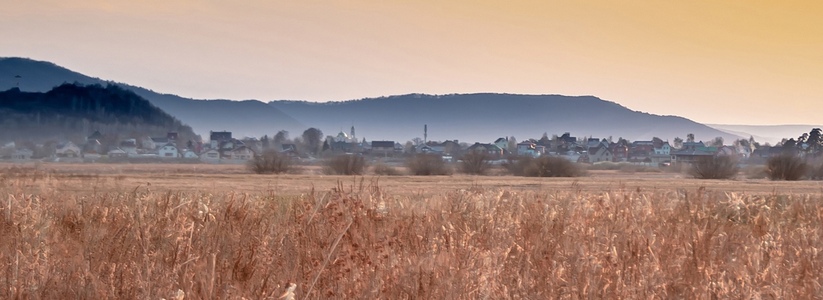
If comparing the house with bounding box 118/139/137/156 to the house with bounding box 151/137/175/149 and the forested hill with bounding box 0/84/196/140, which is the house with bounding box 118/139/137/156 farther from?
Result: the forested hill with bounding box 0/84/196/140

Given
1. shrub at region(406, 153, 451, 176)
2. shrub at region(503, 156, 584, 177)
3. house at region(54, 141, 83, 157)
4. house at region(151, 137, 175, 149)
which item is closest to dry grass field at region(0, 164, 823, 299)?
shrub at region(503, 156, 584, 177)

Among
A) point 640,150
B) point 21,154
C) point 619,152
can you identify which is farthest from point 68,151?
point 640,150

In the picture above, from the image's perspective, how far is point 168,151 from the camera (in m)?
142

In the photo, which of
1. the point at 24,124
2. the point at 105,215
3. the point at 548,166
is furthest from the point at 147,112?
the point at 105,215

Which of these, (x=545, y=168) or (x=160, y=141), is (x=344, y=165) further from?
(x=160, y=141)

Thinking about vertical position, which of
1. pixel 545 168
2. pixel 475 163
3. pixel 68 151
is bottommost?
pixel 68 151

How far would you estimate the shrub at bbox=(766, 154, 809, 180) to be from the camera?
186 ft

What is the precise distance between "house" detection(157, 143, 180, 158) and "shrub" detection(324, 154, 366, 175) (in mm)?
74801

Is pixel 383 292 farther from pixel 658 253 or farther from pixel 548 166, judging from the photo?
pixel 548 166

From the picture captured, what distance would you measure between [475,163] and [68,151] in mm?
71203

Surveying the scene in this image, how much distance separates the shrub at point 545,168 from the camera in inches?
2437

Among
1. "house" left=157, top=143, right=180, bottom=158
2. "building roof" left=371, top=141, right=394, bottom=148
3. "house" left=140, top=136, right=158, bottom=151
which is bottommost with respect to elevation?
"house" left=157, top=143, right=180, bottom=158

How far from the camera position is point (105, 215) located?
1151 cm

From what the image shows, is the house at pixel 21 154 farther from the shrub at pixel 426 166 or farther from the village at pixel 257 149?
the shrub at pixel 426 166
